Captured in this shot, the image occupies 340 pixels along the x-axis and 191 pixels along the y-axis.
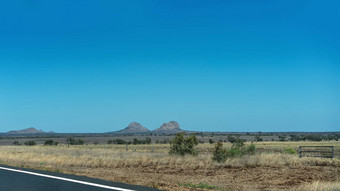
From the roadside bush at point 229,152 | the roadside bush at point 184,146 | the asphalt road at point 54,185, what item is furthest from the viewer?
the roadside bush at point 184,146

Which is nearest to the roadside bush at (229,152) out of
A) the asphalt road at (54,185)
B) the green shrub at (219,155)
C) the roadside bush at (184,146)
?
the green shrub at (219,155)

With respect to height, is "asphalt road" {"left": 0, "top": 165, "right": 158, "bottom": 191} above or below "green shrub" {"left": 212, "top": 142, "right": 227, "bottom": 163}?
above

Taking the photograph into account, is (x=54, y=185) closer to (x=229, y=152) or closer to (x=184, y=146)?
(x=229, y=152)

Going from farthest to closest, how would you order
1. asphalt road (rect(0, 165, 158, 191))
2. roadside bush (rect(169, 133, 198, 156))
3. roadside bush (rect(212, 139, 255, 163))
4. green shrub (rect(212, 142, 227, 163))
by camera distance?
roadside bush (rect(169, 133, 198, 156)) < roadside bush (rect(212, 139, 255, 163)) < green shrub (rect(212, 142, 227, 163)) < asphalt road (rect(0, 165, 158, 191))

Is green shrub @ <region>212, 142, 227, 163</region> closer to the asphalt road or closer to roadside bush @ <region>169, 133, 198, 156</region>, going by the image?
roadside bush @ <region>169, 133, 198, 156</region>

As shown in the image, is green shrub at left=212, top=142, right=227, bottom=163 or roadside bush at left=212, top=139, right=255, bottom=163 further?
roadside bush at left=212, top=139, right=255, bottom=163

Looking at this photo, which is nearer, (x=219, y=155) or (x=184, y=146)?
(x=219, y=155)

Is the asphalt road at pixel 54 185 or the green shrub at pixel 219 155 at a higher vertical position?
the asphalt road at pixel 54 185

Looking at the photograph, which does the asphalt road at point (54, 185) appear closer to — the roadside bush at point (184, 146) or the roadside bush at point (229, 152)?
the roadside bush at point (229, 152)

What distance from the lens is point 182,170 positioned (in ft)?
72.0

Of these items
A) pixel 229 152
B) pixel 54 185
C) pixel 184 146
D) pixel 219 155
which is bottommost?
pixel 219 155

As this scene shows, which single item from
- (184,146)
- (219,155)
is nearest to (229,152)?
(219,155)

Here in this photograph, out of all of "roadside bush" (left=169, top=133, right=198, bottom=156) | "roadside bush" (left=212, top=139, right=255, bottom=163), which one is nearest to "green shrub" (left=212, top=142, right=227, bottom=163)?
"roadside bush" (left=212, top=139, right=255, bottom=163)

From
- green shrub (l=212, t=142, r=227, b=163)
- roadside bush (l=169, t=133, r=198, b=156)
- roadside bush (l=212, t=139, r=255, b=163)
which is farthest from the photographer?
roadside bush (l=169, t=133, r=198, b=156)
